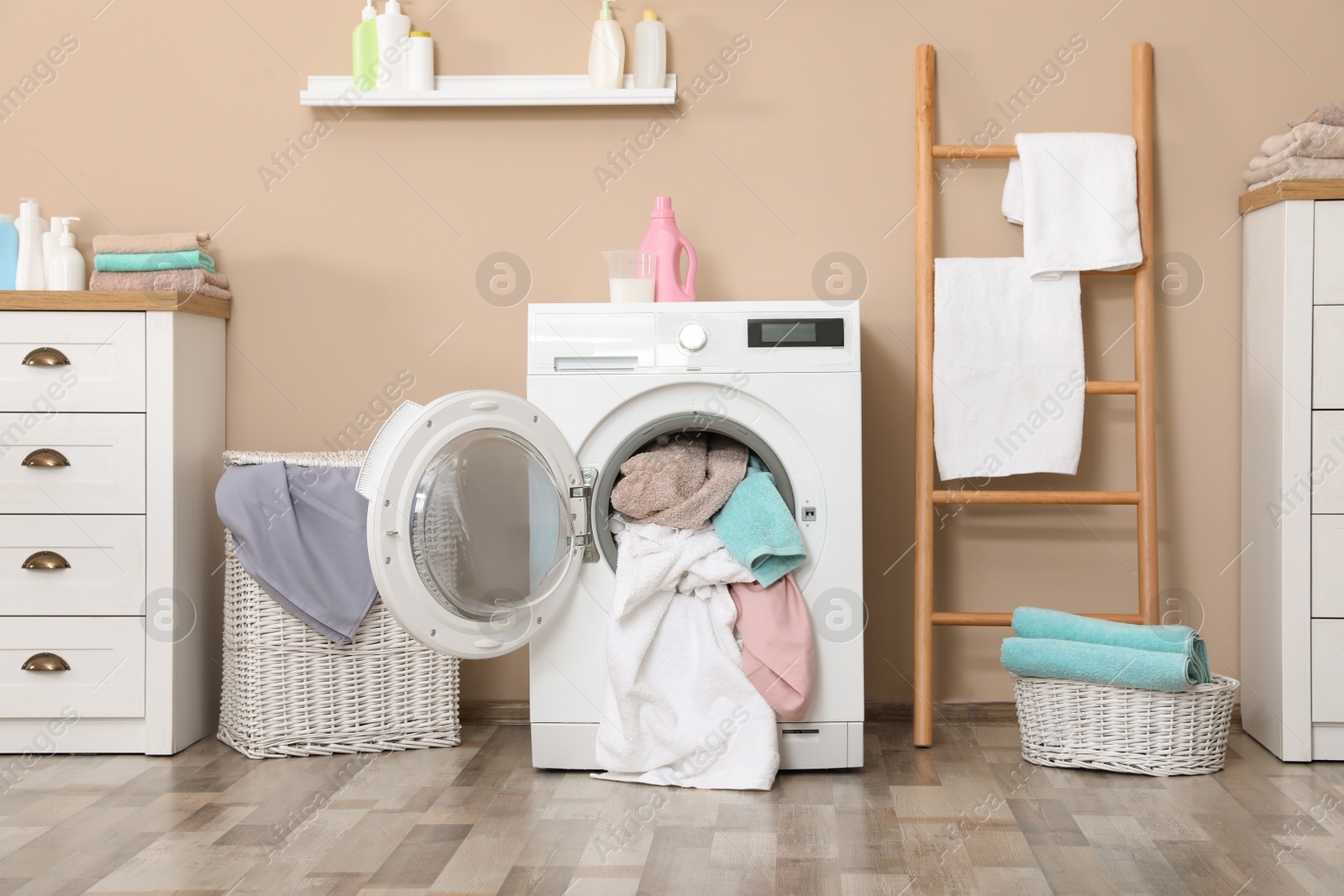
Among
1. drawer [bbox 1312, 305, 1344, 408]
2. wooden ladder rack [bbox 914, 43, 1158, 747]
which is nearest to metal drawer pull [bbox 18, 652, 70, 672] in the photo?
wooden ladder rack [bbox 914, 43, 1158, 747]

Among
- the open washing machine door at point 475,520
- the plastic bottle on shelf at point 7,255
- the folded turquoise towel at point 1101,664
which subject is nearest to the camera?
the open washing machine door at point 475,520

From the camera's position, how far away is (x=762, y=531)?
72.7 inches

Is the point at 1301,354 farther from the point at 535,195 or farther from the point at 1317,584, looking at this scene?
the point at 535,195

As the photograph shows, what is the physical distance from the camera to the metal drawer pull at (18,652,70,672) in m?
2.03

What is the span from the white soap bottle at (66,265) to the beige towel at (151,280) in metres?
0.04

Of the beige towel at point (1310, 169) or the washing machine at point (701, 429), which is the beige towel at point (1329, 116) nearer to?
the beige towel at point (1310, 169)

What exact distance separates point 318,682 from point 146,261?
904mm

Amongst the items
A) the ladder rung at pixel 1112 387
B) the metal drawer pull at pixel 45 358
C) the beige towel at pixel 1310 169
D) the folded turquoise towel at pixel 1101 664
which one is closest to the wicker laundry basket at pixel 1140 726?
the folded turquoise towel at pixel 1101 664

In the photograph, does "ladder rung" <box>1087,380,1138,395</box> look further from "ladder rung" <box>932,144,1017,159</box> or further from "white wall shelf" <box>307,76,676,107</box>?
"white wall shelf" <box>307,76,676,107</box>

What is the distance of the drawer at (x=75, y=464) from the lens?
203 centimetres

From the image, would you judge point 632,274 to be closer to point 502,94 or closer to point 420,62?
point 502,94

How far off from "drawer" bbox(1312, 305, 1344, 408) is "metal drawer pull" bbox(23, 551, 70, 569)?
2366 millimetres

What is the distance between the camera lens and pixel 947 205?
2.30 metres

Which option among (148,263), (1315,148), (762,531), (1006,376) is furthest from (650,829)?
(1315,148)
